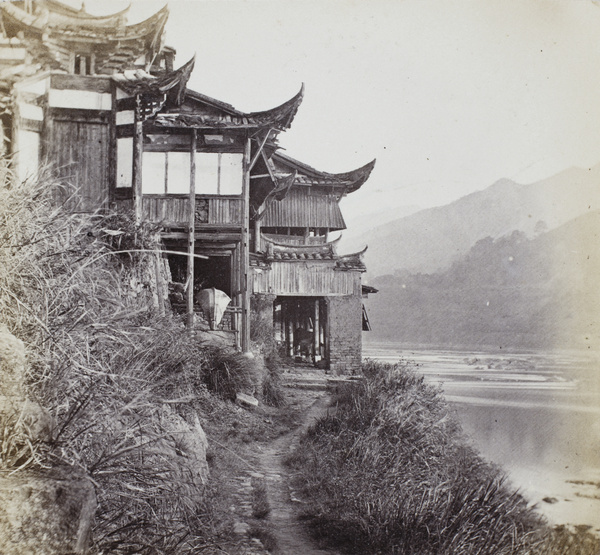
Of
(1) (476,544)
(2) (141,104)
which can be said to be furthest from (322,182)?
(1) (476,544)

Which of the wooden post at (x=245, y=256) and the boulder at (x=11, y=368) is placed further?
the wooden post at (x=245, y=256)

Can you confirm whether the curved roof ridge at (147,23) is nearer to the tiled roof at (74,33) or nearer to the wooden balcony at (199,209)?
the tiled roof at (74,33)

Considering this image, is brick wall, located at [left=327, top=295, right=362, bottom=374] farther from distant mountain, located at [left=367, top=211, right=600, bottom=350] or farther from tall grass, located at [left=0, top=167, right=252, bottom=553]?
distant mountain, located at [left=367, top=211, right=600, bottom=350]

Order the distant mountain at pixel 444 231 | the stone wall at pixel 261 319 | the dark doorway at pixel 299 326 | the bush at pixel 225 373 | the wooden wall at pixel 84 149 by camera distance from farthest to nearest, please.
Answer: the distant mountain at pixel 444 231
the dark doorway at pixel 299 326
the stone wall at pixel 261 319
the bush at pixel 225 373
the wooden wall at pixel 84 149

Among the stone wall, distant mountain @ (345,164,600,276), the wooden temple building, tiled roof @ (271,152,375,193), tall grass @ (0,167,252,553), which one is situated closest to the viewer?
tall grass @ (0,167,252,553)

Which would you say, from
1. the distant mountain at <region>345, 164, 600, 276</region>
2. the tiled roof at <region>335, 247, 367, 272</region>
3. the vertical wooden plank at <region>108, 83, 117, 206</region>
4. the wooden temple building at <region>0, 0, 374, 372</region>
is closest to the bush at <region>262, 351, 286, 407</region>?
the wooden temple building at <region>0, 0, 374, 372</region>

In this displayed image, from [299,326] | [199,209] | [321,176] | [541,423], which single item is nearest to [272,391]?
[199,209]

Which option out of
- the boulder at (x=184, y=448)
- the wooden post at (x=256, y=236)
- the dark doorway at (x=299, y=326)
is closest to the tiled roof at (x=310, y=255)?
the wooden post at (x=256, y=236)
